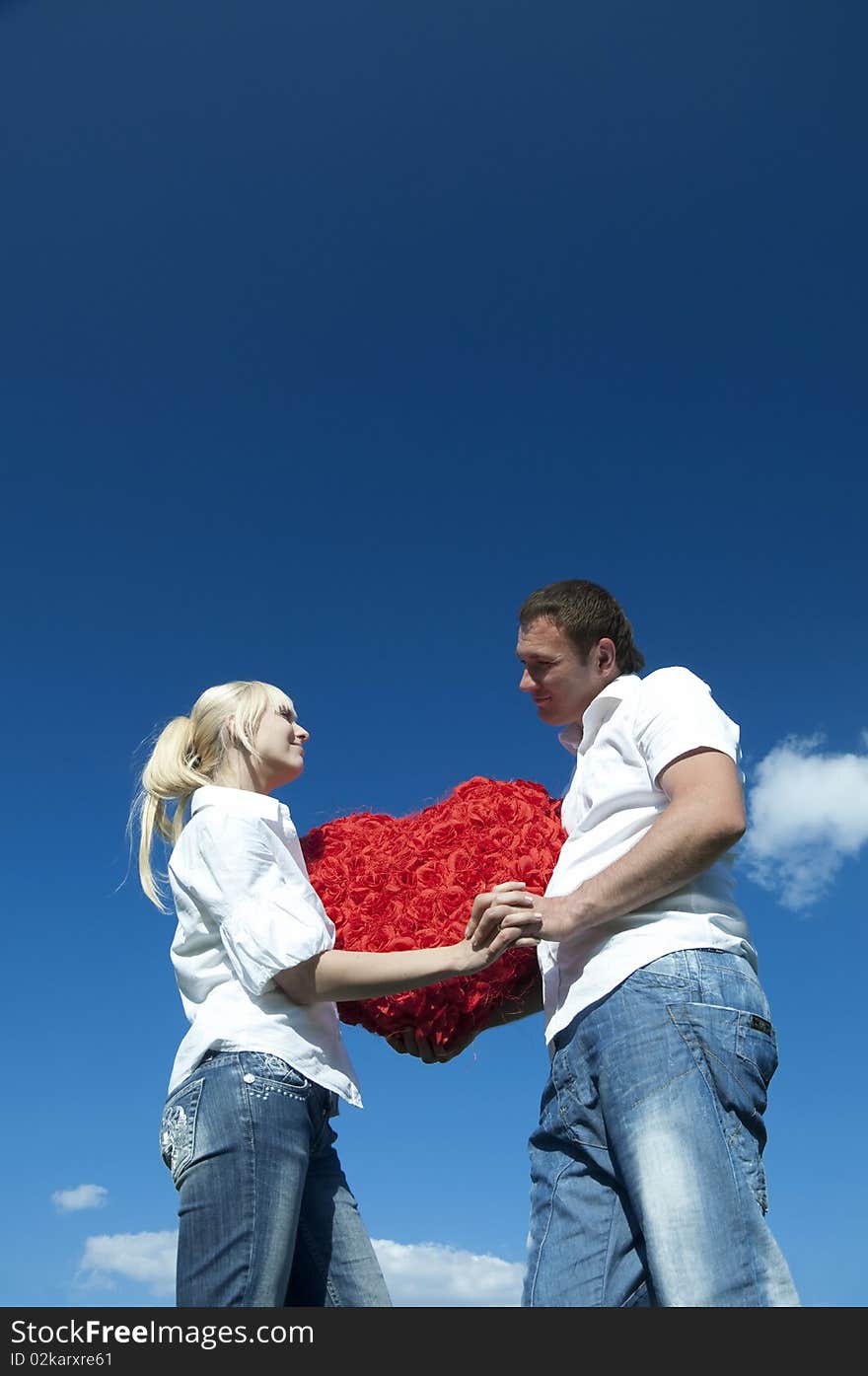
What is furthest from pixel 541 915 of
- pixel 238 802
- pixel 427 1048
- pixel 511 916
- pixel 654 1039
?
pixel 238 802

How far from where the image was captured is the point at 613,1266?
3396 mm

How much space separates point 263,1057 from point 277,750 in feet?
3.78

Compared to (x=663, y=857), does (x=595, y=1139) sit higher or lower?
lower

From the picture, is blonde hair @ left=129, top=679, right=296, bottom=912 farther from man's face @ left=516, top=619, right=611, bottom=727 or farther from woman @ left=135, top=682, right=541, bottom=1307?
→ man's face @ left=516, top=619, right=611, bottom=727

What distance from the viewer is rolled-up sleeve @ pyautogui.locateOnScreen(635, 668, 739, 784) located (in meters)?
3.59

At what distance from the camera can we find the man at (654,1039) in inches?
123

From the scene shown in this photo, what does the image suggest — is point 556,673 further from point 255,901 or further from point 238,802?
point 255,901

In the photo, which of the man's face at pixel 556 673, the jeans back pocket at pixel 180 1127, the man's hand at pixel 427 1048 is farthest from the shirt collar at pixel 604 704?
the jeans back pocket at pixel 180 1127

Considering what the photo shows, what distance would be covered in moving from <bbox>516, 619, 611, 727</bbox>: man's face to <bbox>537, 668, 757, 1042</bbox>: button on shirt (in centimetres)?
24

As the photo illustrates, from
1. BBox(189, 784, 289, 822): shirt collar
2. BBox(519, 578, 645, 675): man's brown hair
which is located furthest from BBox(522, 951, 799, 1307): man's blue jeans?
BBox(519, 578, 645, 675): man's brown hair
